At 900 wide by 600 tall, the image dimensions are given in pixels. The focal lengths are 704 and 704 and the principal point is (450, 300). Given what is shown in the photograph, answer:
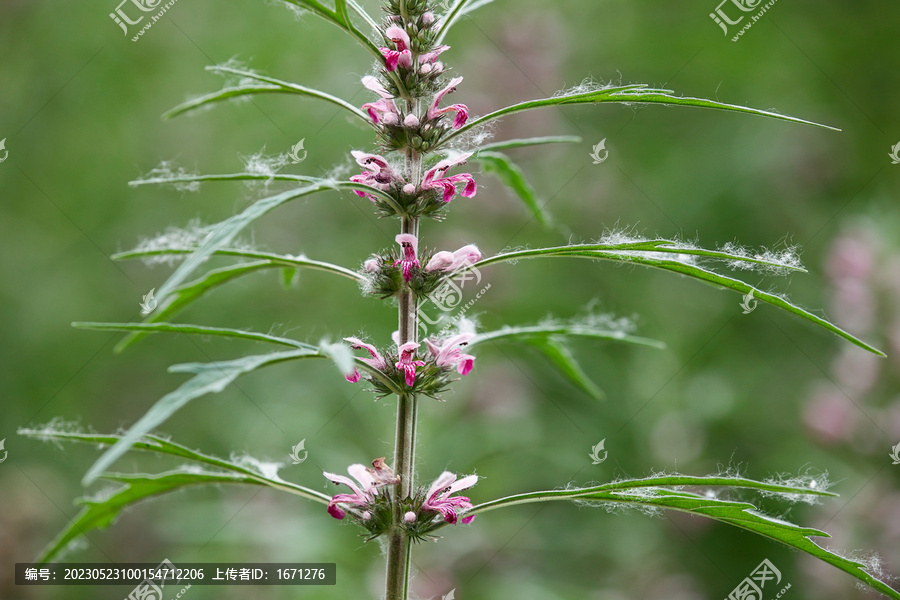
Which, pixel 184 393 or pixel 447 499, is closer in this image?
pixel 184 393

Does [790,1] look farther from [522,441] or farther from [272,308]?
[272,308]

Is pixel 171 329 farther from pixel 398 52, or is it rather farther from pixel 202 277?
pixel 398 52

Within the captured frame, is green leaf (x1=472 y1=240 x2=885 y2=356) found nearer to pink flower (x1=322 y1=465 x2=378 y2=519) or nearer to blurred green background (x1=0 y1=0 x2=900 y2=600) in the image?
pink flower (x1=322 y1=465 x2=378 y2=519)

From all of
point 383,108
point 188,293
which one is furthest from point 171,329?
point 383,108

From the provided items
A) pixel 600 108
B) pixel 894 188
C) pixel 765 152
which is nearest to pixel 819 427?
pixel 765 152

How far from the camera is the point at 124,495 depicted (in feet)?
5.54

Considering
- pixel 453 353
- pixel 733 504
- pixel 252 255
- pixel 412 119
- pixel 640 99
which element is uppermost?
pixel 412 119

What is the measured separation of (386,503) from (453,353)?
0.44m

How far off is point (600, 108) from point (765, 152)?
149cm

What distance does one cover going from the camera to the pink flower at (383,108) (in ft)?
6.32

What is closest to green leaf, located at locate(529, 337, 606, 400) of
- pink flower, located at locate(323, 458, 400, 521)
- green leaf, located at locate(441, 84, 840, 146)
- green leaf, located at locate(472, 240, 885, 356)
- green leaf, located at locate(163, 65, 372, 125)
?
green leaf, located at locate(472, 240, 885, 356)

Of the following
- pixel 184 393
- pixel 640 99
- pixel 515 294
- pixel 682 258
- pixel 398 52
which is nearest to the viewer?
pixel 184 393

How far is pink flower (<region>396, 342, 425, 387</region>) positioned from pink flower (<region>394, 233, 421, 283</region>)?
20 cm

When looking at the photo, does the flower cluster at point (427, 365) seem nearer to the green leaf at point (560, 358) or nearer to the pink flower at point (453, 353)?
the pink flower at point (453, 353)
